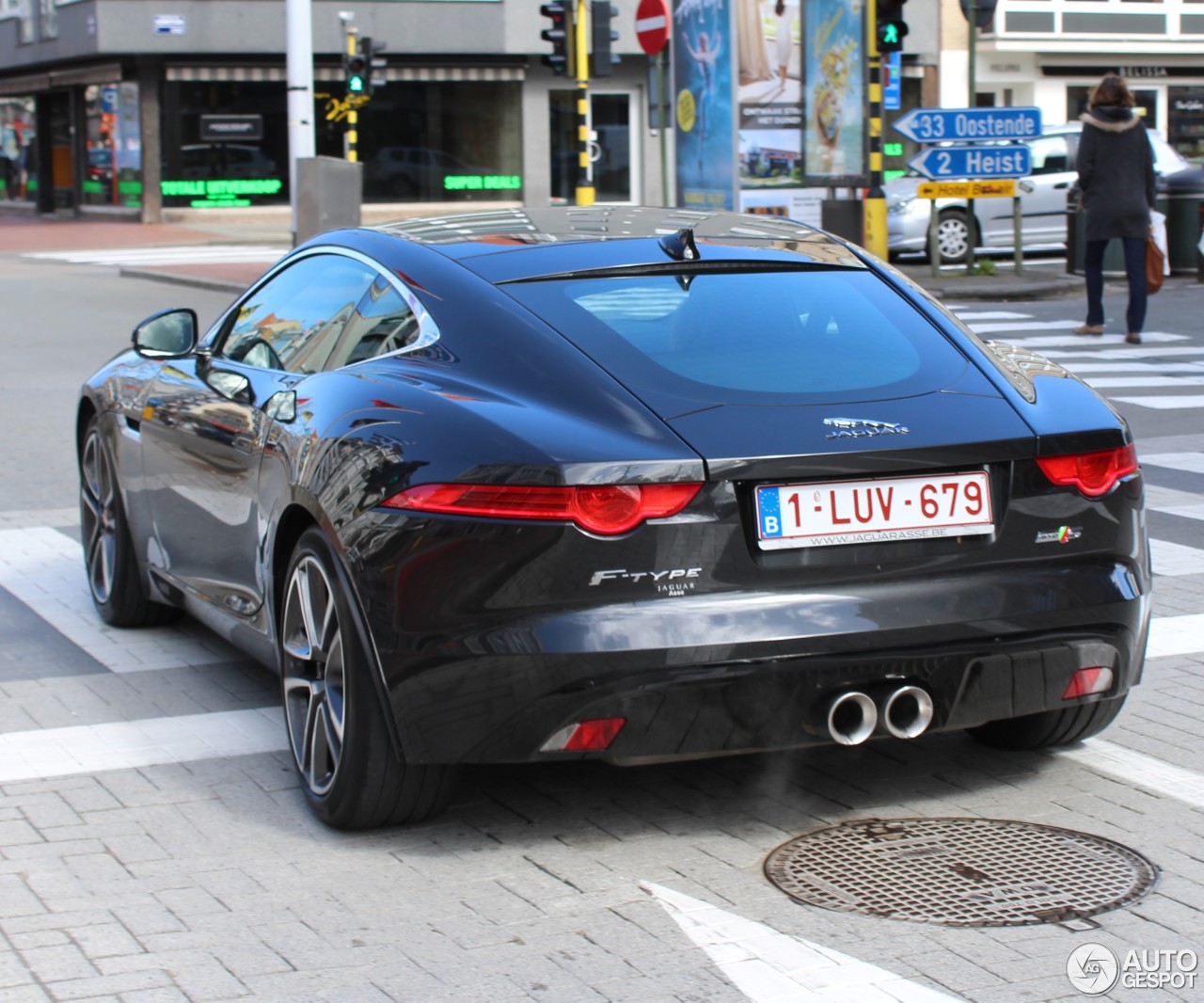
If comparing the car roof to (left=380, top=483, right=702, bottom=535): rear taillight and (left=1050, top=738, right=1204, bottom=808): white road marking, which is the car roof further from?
(left=1050, top=738, right=1204, bottom=808): white road marking

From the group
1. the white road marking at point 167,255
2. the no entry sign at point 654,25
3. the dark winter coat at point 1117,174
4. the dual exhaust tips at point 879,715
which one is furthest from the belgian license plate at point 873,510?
the white road marking at point 167,255

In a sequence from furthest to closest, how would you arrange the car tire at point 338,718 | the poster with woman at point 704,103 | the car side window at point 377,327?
the poster with woman at point 704,103 → the car side window at point 377,327 → the car tire at point 338,718

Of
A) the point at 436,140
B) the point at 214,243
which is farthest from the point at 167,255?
the point at 436,140

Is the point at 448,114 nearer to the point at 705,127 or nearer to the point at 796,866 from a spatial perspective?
the point at 705,127

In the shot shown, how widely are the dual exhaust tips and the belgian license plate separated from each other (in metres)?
→ 0.33

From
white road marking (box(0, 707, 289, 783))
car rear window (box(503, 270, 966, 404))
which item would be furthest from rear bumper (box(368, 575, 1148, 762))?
white road marking (box(0, 707, 289, 783))

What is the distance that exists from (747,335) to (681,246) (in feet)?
1.29

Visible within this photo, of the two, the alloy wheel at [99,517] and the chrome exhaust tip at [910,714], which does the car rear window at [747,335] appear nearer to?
the chrome exhaust tip at [910,714]

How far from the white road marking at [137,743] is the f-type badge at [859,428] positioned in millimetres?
1888

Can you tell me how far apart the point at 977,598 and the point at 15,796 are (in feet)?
7.81

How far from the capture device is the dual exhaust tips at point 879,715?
13.2ft

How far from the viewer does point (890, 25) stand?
1961 centimetres

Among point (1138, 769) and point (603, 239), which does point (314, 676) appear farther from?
point (1138, 769)

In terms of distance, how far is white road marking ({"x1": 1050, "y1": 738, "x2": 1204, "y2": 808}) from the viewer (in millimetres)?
4617
